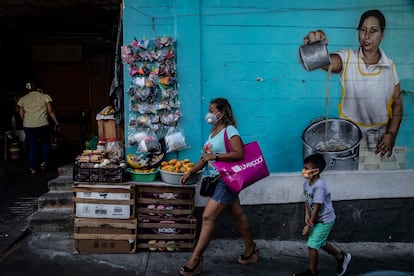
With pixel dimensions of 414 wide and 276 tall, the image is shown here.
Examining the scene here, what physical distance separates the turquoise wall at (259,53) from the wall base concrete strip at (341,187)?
0.71 feet

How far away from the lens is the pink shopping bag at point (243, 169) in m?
4.18

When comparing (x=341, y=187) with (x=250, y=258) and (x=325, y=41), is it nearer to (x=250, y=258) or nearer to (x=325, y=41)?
(x=250, y=258)

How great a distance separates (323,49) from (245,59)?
1032mm

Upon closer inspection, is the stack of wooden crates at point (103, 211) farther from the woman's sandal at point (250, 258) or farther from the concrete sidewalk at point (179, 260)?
the woman's sandal at point (250, 258)

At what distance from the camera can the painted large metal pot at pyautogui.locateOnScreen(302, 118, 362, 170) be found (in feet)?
18.0

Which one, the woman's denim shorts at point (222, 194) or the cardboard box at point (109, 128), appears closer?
the woman's denim shorts at point (222, 194)

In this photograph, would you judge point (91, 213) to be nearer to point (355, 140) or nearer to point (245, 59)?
point (245, 59)

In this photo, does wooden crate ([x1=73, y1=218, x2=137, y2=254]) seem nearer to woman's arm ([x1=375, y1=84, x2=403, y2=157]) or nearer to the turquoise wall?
the turquoise wall

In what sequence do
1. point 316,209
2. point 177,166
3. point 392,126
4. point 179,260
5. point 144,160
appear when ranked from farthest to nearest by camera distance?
point 392,126, point 144,160, point 177,166, point 179,260, point 316,209

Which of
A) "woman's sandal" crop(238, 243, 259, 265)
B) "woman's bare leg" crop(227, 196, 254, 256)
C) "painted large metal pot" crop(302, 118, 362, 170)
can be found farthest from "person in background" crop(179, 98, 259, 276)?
"painted large metal pot" crop(302, 118, 362, 170)

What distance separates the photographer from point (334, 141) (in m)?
5.55

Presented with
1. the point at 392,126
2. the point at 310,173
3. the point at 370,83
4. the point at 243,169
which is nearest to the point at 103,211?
the point at 243,169

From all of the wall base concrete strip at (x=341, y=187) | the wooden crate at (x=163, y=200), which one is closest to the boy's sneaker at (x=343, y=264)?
the wall base concrete strip at (x=341, y=187)

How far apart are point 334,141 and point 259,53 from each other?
1.53m
